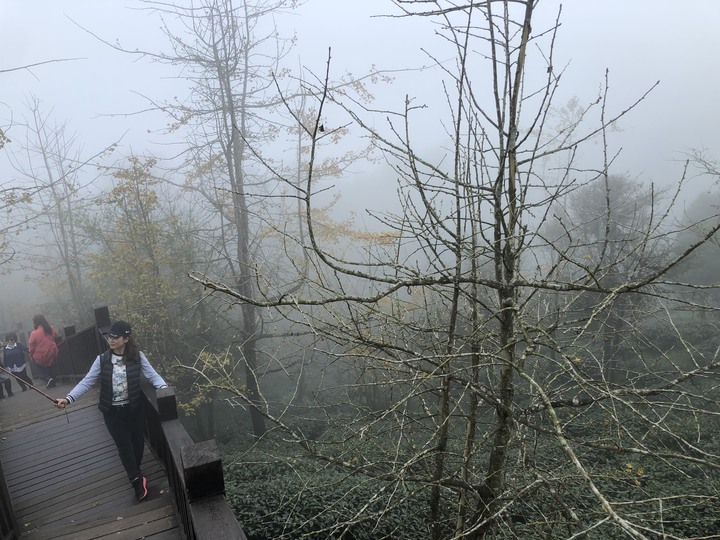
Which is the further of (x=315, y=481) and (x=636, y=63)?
(x=636, y=63)

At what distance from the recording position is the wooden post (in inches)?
100

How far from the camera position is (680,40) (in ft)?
349

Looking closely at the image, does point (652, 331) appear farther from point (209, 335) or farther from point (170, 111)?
point (170, 111)

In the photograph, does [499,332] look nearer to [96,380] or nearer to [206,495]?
[206,495]

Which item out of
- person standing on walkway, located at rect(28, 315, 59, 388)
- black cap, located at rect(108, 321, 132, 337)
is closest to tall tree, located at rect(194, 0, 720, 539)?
black cap, located at rect(108, 321, 132, 337)

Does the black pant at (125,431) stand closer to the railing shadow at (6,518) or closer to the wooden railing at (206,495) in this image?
the railing shadow at (6,518)

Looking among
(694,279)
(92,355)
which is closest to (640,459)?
(92,355)

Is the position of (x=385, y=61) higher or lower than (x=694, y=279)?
higher

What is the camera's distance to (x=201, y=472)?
2568 millimetres

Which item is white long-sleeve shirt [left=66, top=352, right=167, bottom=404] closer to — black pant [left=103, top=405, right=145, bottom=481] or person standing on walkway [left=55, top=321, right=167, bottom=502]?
person standing on walkway [left=55, top=321, right=167, bottom=502]

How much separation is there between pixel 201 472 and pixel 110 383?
2538 millimetres

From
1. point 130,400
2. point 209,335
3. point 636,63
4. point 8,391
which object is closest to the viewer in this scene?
point 130,400

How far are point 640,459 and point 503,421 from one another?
7952 millimetres

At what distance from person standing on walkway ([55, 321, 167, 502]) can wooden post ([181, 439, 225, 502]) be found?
227 centimetres
